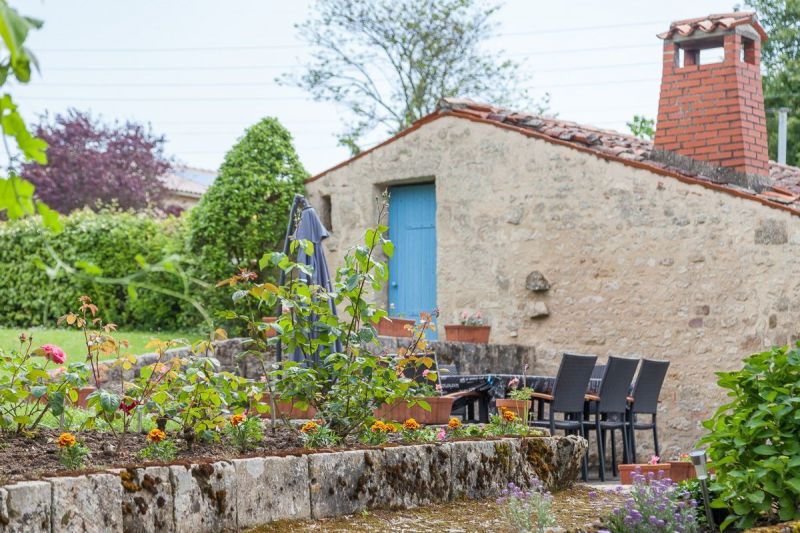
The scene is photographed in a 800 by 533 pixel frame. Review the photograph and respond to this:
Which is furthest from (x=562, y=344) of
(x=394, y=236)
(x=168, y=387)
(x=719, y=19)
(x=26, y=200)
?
(x=26, y=200)

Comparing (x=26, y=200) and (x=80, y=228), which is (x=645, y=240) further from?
(x=26, y=200)

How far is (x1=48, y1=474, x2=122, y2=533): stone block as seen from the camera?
348cm

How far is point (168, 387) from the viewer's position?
5.02 m

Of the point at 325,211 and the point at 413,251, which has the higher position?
the point at 325,211

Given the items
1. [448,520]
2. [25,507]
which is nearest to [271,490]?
[448,520]

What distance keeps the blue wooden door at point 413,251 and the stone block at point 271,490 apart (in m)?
7.86

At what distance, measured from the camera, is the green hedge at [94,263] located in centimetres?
1388

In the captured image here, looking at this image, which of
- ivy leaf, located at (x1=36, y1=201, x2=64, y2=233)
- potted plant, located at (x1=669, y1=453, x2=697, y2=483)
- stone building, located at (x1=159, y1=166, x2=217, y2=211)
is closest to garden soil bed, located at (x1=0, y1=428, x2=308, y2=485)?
ivy leaf, located at (x1=36, y1=201, x2=64, y2=233)

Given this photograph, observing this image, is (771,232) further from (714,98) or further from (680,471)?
(680,471)

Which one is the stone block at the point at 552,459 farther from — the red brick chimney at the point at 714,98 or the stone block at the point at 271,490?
the red brick chimney at the point at 714,98

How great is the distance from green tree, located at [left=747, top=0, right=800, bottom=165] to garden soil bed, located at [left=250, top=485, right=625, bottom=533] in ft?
63.8

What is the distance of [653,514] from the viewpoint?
4012 millimetres

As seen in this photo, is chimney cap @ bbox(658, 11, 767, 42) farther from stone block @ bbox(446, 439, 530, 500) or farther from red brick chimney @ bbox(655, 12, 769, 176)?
stone block @ bbox(446, 439, 530, 500)

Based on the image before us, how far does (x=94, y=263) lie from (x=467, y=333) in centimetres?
581
